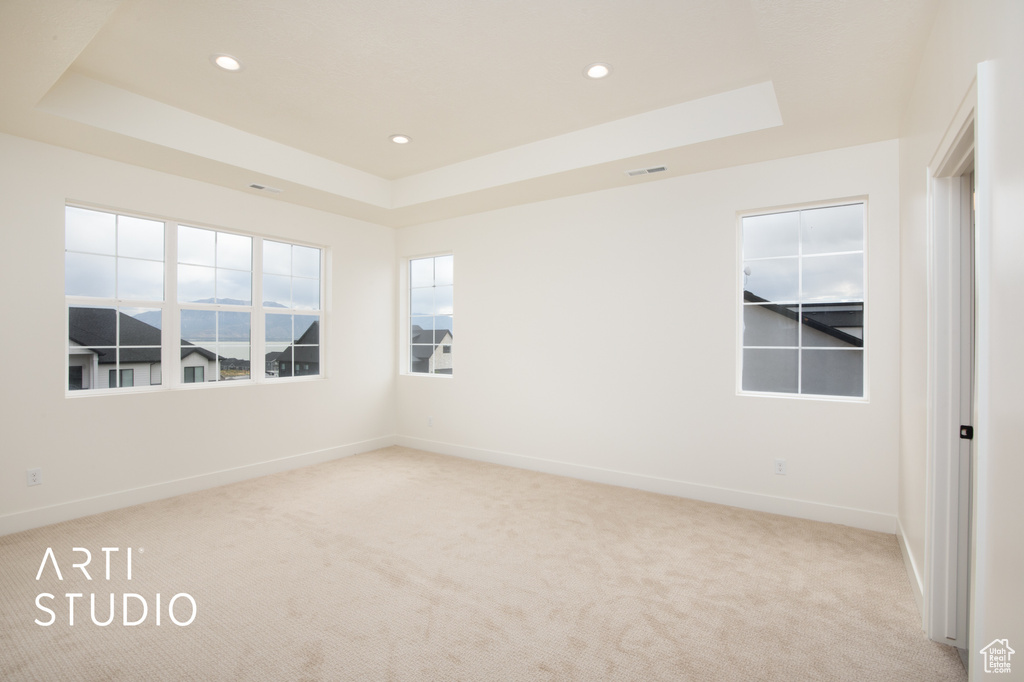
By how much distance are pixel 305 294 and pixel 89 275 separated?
1804 mm

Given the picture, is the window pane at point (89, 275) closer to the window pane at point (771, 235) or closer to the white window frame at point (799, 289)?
the white window frame at point (799, 289)

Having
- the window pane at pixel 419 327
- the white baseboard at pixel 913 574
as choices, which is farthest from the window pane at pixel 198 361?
the white baseboard at pixel 913 574

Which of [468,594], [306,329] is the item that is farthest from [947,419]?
[306,329]

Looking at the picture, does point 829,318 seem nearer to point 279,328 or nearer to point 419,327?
point 419,327

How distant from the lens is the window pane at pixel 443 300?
5.72 meters

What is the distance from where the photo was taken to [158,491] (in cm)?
403

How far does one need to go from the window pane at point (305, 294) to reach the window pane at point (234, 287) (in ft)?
1.47

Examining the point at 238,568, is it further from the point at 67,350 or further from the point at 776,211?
the point at 776,211

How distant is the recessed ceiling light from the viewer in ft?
9.53

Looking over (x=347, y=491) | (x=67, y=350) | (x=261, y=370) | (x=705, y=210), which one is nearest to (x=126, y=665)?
(x=347, y=491)

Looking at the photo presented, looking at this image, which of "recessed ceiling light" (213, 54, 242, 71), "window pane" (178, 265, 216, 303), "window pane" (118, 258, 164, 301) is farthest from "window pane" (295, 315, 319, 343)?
"recessed ceiling light" (213, 54, 242, 71)

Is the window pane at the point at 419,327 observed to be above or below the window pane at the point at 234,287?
below

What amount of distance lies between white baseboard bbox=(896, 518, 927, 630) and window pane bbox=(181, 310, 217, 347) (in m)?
5.25

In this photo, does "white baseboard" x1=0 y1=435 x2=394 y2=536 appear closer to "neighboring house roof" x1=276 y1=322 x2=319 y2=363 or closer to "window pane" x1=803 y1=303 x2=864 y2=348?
"neighboring house roof" x1=276 y1=322 x2=319 y2=363
